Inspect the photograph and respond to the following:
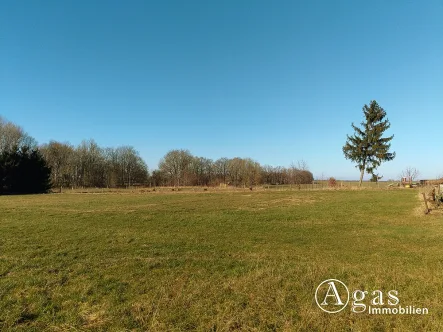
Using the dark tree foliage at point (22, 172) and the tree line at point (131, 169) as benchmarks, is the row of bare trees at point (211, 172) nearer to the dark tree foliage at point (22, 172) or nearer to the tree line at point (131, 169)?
the tree line at point (131, 169)

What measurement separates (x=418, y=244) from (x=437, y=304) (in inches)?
236

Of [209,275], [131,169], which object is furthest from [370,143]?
[131,169]

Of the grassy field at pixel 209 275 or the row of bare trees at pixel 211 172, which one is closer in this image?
the grassy field at pixel 209 275

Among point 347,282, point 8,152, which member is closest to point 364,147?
point 347,282

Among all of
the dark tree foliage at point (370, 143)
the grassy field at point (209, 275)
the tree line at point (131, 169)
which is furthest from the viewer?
the tree line at point (131, 169)

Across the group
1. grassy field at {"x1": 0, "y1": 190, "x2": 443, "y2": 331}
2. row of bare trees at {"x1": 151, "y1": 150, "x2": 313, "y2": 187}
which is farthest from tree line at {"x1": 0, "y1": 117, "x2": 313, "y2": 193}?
grassy field at {"x1": 0, "y1": 190, "x2": 443, "y2": 331}

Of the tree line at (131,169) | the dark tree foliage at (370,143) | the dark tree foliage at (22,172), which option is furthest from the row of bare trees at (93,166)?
the dark tree foliage at (370,143)

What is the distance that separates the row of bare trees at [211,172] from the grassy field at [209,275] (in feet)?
188

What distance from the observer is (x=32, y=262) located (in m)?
7.32

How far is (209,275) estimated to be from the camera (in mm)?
6121

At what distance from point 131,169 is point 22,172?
36.6 metres

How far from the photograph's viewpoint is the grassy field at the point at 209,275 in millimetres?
4055

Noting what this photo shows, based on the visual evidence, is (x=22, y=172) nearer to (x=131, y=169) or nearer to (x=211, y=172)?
(x=131, y=169)

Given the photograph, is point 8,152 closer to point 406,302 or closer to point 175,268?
point 175,268
